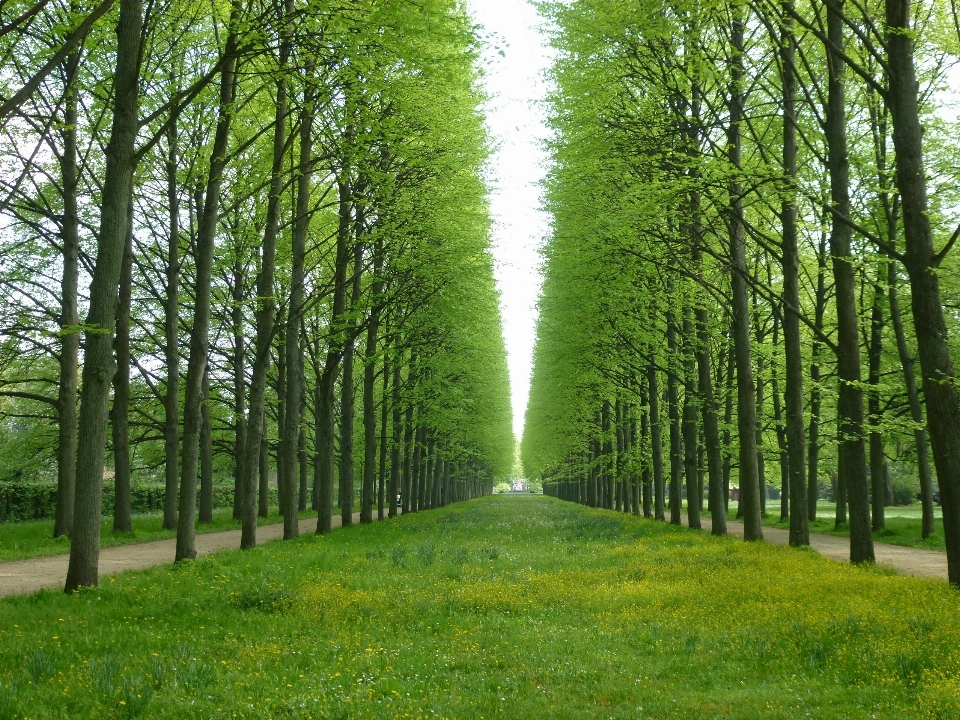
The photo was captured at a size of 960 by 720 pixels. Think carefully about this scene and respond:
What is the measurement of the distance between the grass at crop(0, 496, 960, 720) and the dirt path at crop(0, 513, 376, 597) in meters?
1.68

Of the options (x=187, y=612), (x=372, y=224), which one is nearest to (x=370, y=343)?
(x=372, y=224)

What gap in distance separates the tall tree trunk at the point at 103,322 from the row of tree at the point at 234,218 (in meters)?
0.03

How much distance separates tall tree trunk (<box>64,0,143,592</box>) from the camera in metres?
10.4

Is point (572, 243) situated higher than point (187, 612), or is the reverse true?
point (572, 243)

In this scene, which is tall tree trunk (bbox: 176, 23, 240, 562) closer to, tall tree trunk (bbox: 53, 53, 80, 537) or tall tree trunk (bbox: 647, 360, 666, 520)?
tall tree trunk (bbox: 53, 53, 80, 537)

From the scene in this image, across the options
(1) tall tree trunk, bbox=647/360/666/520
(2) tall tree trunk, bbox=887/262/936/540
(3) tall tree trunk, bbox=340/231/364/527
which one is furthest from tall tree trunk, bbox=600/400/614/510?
(2) tall tree trunk, bbox=887/262/936/540

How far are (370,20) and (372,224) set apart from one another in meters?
14.9

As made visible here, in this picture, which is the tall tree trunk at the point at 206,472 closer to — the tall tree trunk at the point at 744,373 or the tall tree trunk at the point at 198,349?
the tall tree trunk at the point at 198,349

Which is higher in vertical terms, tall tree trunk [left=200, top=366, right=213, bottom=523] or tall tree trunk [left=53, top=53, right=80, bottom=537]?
tall tree trunk [left=53, top=53, right=80, bottom=537]

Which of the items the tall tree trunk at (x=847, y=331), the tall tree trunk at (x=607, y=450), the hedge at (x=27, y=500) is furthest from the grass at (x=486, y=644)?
the hedge at (x=27, y=500)

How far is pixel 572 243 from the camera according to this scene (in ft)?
79.0

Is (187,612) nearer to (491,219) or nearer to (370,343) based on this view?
(370,343)

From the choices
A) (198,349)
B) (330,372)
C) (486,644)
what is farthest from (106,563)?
(486,644)

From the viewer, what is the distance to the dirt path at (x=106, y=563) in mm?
12576
